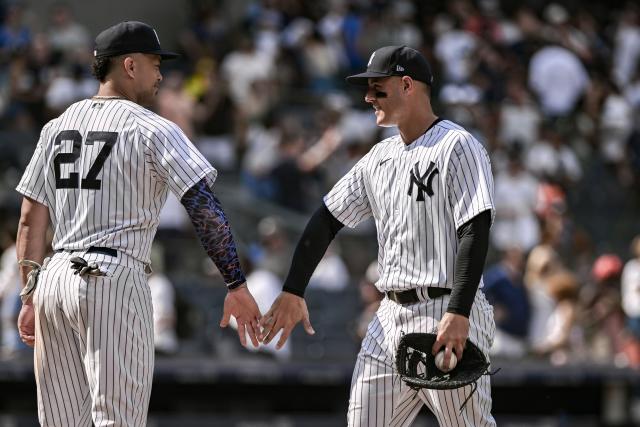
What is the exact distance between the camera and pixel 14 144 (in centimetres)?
1403

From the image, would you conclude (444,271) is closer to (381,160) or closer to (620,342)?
(381,160)

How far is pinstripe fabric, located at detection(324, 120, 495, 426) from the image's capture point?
5.74 metres

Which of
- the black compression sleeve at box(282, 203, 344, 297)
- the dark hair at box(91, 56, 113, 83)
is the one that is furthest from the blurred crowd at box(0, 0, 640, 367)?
the dark hair at box(91, 56, 113, 83)

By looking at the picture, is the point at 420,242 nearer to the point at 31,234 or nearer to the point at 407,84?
the point at 407,84

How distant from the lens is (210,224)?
18.6 feet

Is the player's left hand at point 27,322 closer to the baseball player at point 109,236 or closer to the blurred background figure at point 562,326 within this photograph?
the baseball player at point 109,236

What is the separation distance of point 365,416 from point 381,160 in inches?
43.9

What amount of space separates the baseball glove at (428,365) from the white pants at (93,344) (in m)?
1.05

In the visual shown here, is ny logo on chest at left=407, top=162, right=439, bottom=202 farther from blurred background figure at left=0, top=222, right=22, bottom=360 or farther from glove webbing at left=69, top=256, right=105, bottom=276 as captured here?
blurred background figure at left=0, top=222, right=22, bottom=360

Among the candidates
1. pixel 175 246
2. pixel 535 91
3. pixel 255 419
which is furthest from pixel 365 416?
pixel 535 91

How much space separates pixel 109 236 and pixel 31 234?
482 millimetres

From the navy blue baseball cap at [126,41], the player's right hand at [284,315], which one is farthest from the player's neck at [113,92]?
the player's right hand at [284,315]

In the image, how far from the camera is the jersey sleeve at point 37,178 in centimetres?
582

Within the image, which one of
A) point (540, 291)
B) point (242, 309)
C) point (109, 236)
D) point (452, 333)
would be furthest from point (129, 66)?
point (540, 291)
